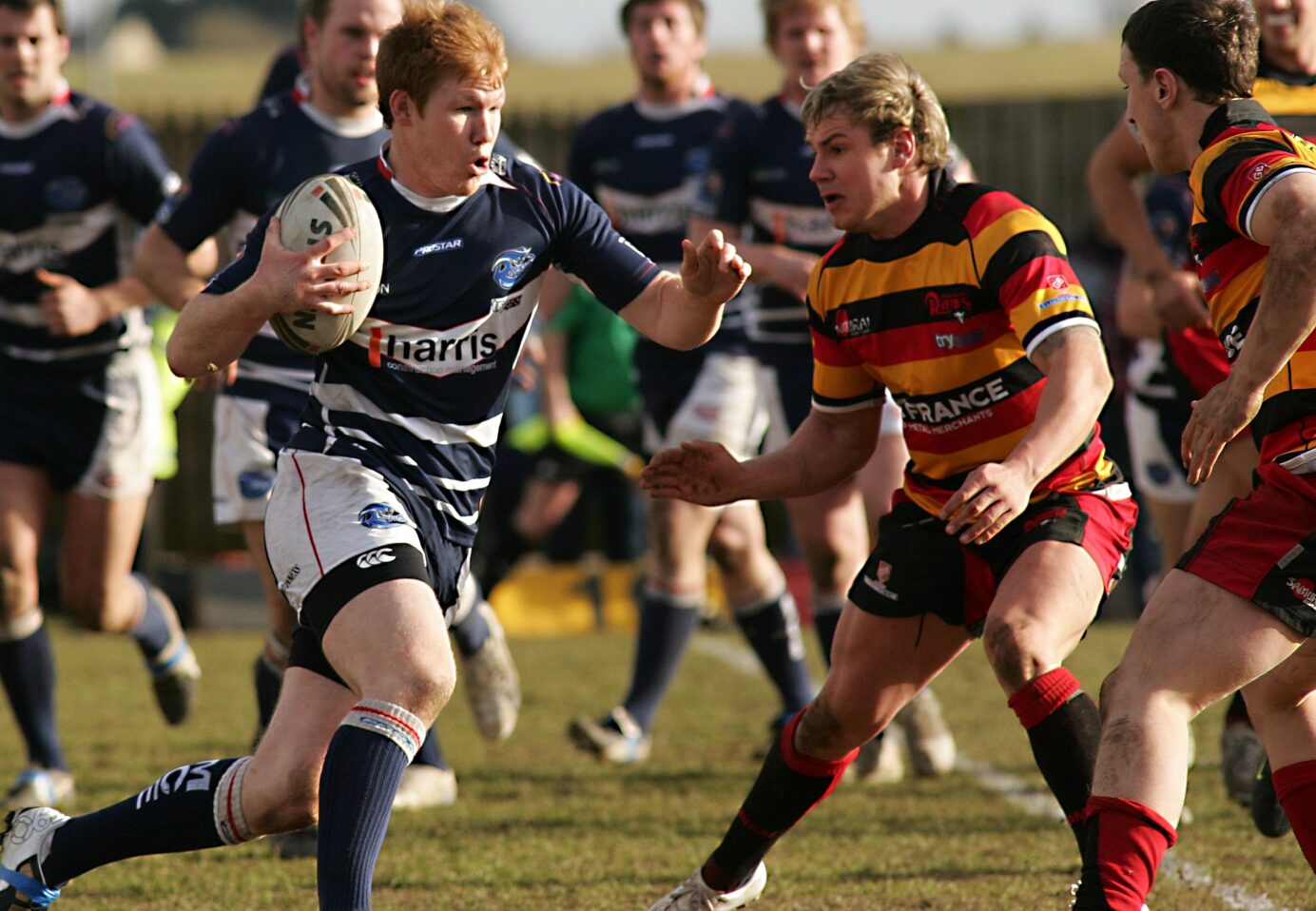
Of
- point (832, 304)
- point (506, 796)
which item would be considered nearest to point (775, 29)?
point (832, 304)

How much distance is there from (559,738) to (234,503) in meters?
A: 2.05

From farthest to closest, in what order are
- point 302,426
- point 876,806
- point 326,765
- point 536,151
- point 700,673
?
point 536,151 < point 700,673 < point 876,806 < point 302,426 < point 326,765

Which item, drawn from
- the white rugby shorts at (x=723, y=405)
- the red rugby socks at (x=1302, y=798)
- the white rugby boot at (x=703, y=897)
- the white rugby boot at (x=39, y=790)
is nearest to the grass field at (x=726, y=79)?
the white rugby shorts at (x=723, y=405)

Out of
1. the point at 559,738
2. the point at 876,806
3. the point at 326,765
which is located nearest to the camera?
the point at 326,765

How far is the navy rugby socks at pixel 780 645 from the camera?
6.69 metres

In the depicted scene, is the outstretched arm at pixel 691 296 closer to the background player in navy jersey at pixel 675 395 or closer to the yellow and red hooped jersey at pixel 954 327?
the yellow and red hooped jersey at pixel 954 327

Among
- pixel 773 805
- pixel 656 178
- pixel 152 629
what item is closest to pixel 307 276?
pixel 773 805

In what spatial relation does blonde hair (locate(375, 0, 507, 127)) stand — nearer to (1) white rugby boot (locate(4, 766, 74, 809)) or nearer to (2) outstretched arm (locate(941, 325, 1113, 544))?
(2) outstretched arm (locate(941, 325, 1113, 544))

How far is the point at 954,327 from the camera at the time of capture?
400 centimetres

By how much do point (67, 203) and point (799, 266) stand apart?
8.46 feet

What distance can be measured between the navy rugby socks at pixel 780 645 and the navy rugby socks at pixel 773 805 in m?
2.53

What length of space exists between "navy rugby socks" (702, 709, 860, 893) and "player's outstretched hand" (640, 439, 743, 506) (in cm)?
58

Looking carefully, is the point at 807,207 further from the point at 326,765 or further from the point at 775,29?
the point at 326,765

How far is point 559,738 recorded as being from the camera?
7.21 metres
